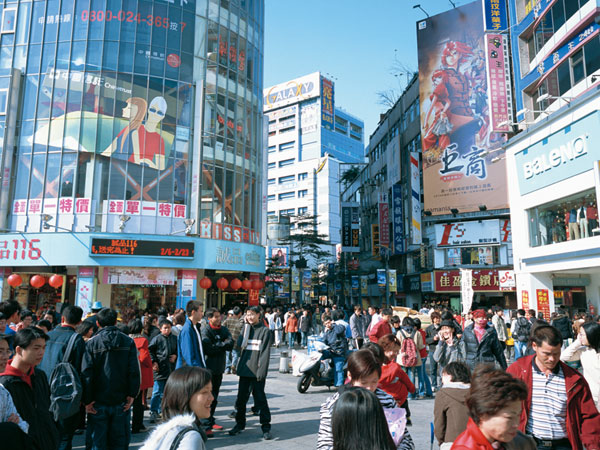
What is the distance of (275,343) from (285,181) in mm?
62232

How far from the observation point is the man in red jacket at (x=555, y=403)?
3.58 m

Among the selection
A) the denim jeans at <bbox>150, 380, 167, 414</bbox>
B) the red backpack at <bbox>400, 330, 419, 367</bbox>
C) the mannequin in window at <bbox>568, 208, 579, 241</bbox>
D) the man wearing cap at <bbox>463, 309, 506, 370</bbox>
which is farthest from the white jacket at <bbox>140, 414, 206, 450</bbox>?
the mannequin in window at <bbox>568, 208, 579, 241</bbox>

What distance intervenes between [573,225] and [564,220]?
58cm

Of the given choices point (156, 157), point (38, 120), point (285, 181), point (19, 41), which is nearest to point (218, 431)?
point (156, 157)

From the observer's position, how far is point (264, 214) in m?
29.5

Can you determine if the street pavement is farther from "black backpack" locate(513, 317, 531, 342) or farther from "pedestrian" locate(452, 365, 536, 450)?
"pedestrian" locate(452, 365, 536, 450)

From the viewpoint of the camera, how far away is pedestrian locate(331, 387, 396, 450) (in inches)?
97.0

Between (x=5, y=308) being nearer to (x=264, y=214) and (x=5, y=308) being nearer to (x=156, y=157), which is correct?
(x=156, y=157)

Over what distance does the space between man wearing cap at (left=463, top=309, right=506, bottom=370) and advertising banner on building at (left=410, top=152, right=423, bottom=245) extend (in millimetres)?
27219

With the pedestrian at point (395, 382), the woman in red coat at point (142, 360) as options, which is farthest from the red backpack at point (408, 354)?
the woman in red coat at point (142, 360)

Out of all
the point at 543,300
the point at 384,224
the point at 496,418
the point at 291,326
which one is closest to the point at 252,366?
the point at 496,418

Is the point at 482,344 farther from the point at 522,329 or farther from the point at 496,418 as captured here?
the point at 522,329

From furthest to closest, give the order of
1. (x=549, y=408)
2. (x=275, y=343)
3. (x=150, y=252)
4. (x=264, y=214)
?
1. (x=264, y=214)
2. (x=150, y=252)
3. (x=275, y=343)
4. (x=549, y=408)

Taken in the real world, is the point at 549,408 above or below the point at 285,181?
below
